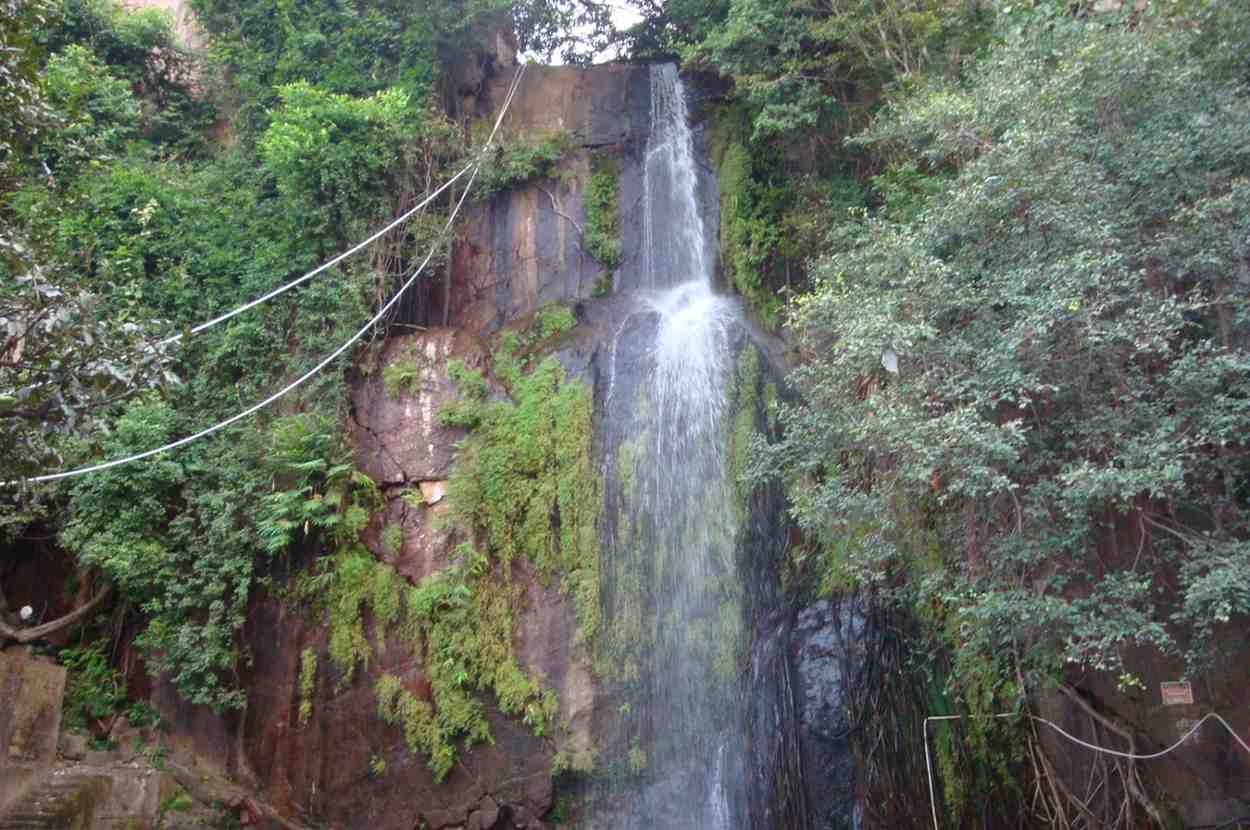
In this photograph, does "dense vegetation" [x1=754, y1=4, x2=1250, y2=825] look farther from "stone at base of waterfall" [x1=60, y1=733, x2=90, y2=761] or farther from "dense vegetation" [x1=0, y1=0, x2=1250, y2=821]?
"stone at base of waterfall" [x1=60, y1=733, x2=90, y2=761]

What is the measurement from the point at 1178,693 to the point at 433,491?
8.40 m

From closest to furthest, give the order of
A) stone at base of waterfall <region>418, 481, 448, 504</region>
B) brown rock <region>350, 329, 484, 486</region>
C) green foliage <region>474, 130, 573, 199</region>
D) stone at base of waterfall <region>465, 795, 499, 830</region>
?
stone at base of waterfall <region>465, 795, 499, 830</region>
stone at base of waterfall <region>418, 481, 448, 504</region>
brown rock <region>350, 329, 484, 486</region>
green foliage <region>474, 130, 573, 199</region>

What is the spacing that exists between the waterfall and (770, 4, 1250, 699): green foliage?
2.14 metres

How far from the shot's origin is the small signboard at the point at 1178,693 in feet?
30.4

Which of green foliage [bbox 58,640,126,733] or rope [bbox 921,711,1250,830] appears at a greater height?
green foliage [bbox 58,640,126,733]

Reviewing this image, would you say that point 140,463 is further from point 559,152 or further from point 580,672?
point 559,152

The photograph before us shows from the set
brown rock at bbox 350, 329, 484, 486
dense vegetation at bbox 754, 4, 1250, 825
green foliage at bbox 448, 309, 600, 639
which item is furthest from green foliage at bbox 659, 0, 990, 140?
brown rock at bbox 350, 329, 484, 486

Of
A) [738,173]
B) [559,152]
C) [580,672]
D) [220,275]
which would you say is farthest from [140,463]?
[738,173]

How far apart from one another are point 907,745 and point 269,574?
7.61m

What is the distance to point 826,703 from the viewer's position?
10312 millimetres

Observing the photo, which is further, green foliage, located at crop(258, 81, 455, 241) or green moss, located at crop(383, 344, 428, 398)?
green foliage, located at crop(258, 81, 455, 241)

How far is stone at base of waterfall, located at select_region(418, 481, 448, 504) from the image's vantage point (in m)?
12.5

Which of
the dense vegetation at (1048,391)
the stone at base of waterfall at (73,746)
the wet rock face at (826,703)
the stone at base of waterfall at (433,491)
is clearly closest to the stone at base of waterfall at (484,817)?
the wet rock face at (826,703)

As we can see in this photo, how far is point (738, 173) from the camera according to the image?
597 inches
